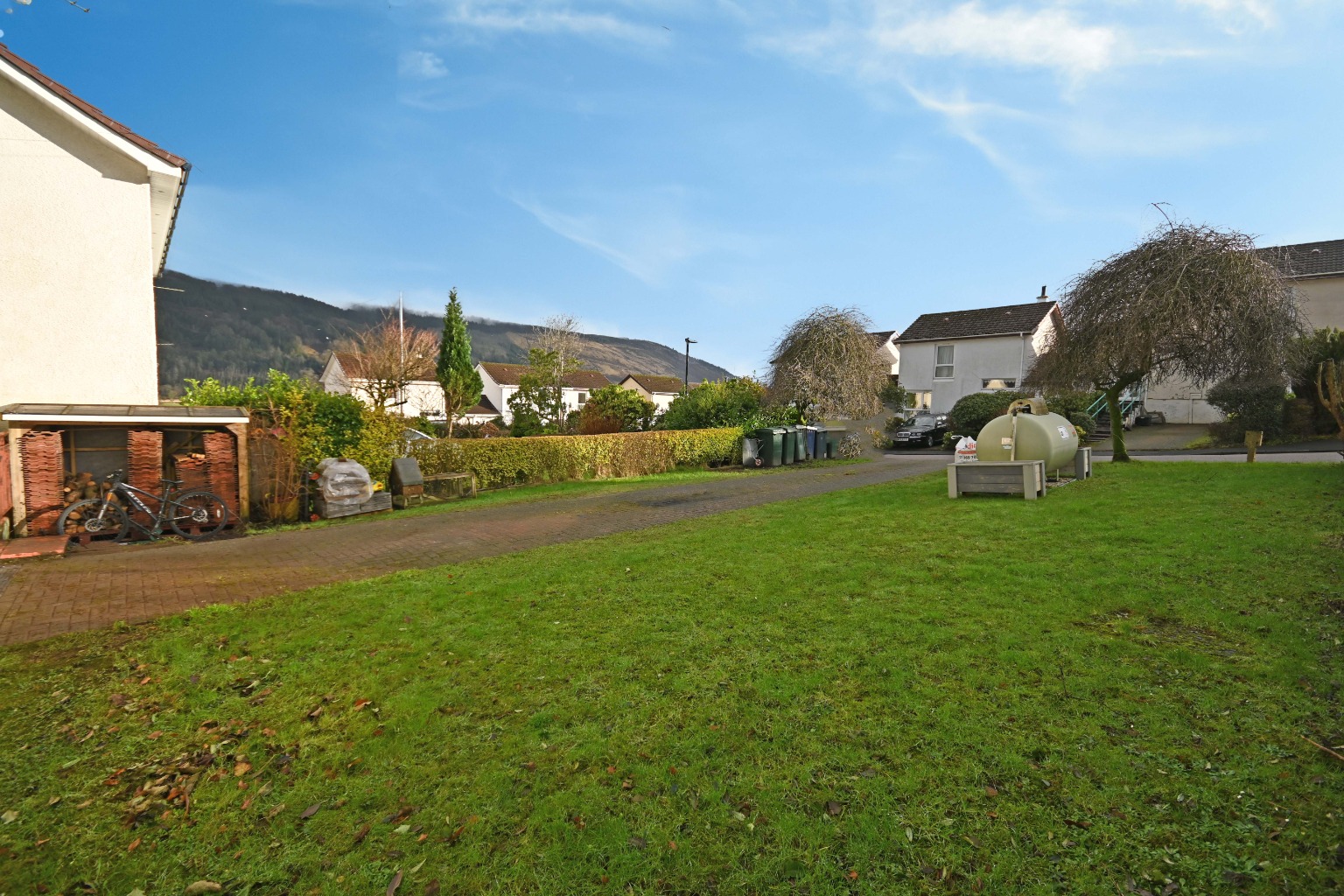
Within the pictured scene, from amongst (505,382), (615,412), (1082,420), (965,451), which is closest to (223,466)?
(965,451)

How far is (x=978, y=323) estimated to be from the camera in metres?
43.7

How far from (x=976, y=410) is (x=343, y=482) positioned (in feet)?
87.2

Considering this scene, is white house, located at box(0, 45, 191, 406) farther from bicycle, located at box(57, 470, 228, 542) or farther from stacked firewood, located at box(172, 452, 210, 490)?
stacked firewood, located at box(172, 452, 210, 490)

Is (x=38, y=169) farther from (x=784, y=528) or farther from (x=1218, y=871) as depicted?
(x=1218, y=871)

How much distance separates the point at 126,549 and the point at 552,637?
8.38 m

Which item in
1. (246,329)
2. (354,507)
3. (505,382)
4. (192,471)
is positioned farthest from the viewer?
(246,329)

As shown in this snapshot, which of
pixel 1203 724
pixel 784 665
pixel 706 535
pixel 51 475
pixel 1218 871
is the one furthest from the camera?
pixel 51 475

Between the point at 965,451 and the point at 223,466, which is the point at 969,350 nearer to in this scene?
the point at 965,451

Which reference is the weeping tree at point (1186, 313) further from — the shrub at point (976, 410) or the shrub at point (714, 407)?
the shrub at point (976, 410)

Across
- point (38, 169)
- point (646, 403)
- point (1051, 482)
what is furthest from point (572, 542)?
point (646, 403)

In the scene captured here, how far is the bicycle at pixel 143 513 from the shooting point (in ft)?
31.9

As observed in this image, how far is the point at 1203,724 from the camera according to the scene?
3.48 meters

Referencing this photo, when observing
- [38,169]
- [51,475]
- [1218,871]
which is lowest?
[1218,871]

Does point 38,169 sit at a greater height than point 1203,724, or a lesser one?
greater
